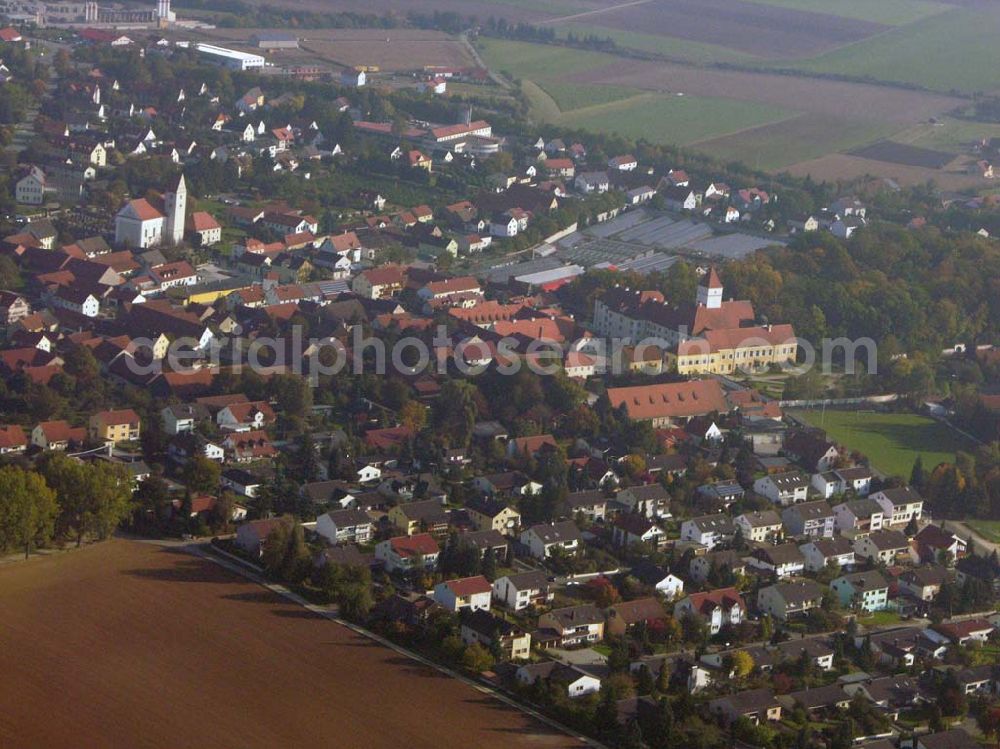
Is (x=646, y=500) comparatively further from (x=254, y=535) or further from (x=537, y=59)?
(x=537, y=59)

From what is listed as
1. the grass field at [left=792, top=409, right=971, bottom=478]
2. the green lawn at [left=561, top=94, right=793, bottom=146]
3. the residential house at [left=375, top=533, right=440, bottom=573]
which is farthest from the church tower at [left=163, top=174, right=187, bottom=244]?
the green lawn at [left=561, top=94, right=793, bottom=146]

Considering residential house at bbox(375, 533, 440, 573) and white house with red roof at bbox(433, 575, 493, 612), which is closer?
white house with red roof at bbox(433, 575, 493, 612)

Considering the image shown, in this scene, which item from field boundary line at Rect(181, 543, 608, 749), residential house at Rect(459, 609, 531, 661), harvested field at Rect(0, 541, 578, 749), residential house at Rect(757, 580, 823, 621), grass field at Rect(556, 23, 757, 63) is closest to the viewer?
harvested field at Rect(0, 541, 578, 749)

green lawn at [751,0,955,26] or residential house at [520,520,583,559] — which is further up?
green lawn at [751,0,955,26]

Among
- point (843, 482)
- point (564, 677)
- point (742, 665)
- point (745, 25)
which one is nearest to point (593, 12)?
point (745, 25)

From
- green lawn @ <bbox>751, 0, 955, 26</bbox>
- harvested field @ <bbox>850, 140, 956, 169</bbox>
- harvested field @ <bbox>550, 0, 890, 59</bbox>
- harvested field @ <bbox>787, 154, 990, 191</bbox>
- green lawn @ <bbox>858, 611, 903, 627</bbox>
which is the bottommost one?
green lawn @ <bbox>858, 611, 903, 627</bbox>

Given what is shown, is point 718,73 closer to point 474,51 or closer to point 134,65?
point 474,51

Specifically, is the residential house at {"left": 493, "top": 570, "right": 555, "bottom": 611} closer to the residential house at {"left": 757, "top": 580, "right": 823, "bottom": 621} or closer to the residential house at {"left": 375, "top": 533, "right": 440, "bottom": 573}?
the residential house at {"left": 375, "top": 533, "right": 440, "bottom": 573}

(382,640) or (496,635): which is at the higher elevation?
(496,635)
